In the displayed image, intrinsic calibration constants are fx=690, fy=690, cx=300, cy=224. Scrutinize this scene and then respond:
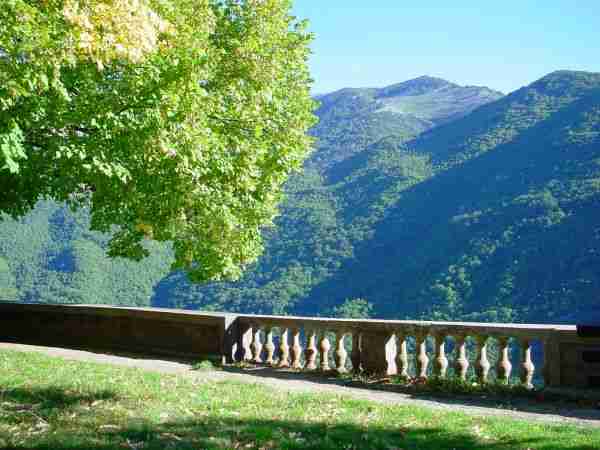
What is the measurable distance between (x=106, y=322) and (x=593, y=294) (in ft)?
246

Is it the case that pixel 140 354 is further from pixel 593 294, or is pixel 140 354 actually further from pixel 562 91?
pixel 562 91

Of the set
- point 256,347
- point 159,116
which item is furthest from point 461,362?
point 159,116

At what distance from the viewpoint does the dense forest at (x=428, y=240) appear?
95188mm

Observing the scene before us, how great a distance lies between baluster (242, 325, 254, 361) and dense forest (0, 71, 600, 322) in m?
72.2

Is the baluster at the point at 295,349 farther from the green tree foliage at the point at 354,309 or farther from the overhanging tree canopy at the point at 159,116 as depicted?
the green tree foliage at the point at 354,309

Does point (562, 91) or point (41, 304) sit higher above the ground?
point (562, 91)

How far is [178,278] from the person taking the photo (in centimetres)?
14000

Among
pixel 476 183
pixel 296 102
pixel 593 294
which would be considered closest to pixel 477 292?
pixel 593 294

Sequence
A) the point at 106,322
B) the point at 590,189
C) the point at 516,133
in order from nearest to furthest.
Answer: the point at 106,322, the point at 590,189, the point at 516,133

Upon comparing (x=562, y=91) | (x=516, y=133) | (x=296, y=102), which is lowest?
(x=296, y=102)

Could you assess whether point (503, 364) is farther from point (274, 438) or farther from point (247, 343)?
point (247, 343)

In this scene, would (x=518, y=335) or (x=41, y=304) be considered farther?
(x=41, y=304)

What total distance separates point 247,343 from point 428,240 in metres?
116

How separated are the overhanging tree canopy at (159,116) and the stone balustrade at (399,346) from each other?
12.2ft
